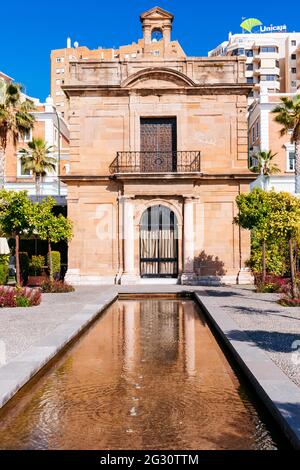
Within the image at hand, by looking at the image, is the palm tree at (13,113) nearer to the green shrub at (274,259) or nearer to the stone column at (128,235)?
the stone column at (128,235)

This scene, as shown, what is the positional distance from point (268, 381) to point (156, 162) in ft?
64.4

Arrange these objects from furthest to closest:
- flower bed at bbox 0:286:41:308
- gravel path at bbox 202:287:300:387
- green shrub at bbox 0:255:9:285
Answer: green shrub at bbox 0:255:9:285
flower bed at bbox 0:286:41:308
gravel path at bbox 202:287:300:387

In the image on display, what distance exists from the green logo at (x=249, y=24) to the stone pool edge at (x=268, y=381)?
98.4 metres

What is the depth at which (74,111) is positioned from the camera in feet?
83.6

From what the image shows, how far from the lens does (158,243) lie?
26031 mm

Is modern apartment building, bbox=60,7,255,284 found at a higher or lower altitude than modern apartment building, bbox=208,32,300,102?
lower

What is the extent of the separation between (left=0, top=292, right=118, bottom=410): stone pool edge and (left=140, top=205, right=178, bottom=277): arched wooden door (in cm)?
1202

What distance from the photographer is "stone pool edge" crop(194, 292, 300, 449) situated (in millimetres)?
5559

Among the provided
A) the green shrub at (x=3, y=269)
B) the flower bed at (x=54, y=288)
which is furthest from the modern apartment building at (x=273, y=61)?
the flower bed at (x=54, y=288)

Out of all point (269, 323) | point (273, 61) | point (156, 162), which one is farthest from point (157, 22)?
point (273, 61)

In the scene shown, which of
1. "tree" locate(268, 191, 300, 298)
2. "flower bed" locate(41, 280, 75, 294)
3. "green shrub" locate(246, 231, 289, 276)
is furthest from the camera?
"green shrub" locate(246, 231, 289, 276)

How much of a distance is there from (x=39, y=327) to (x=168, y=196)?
1416cm

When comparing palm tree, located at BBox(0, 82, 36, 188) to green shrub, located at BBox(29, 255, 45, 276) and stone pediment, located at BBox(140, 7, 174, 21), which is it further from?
stone pediment, located at BBox(140, 7, 174, 21)

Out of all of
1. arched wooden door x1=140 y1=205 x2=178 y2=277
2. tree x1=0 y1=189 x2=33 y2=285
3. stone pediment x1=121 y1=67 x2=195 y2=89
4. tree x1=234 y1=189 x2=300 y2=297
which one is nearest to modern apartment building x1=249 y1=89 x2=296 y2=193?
stone pediment x1=121 y1=67 x2=195 y2=89
